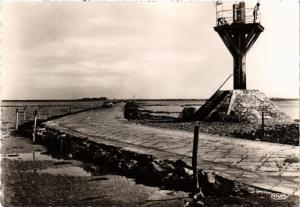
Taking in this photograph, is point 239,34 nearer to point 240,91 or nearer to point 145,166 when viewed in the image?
point 240,91

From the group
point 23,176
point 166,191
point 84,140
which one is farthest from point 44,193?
point 84,140

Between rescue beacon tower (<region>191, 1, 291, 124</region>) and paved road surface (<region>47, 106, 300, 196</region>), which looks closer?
paved road surface (<region>47, 106, 300, 196</region>)

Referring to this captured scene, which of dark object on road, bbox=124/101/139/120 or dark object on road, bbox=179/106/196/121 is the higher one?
dark object on road, bbox=179/106/196/121

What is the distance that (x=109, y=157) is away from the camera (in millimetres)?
10477

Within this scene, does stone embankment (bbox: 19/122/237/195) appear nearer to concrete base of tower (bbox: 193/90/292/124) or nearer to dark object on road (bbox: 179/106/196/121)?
concrete base of tower (bbox: 193/90/292/124)

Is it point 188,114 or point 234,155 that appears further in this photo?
point 188,114

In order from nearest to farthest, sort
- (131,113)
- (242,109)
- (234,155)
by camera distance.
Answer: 1. (234,155)
2. (242,109)
3. (131,113)

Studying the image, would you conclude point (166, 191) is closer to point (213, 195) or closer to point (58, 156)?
point (213, 195)

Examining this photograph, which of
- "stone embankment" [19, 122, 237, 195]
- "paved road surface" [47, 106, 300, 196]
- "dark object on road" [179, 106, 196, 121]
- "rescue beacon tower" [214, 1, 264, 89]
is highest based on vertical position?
"rescue beacon tower" [214, 1, 264, 89]

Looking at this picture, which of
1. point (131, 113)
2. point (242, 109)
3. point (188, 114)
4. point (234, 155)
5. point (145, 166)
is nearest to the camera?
point (145, 166)

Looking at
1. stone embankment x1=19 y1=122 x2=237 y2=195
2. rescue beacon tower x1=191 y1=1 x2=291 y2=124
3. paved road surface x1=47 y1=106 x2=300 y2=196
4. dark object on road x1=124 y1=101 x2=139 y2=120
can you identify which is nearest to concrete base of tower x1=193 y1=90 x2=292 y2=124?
rescue beacon tower x1=191 y1=1 x2=291 y2=124

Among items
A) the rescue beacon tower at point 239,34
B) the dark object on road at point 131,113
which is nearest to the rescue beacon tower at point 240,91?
the rescue beacon tower at point 239,34

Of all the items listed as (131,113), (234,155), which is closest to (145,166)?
(234,155)

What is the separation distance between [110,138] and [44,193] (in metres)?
6.90
